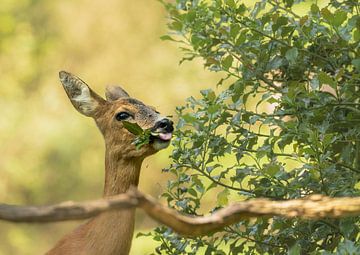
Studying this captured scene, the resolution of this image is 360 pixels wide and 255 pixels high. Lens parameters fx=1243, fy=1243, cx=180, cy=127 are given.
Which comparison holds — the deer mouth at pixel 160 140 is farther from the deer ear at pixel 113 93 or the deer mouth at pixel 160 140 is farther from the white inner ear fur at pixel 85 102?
the deer ear at pixel 113 93

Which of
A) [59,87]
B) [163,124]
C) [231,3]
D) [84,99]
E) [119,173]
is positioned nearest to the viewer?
[231,3]

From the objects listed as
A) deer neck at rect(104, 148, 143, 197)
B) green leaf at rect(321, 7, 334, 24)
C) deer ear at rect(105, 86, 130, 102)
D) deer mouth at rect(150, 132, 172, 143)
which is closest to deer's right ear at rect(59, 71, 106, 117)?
deer ear at rect(105, 86, 130, 102)

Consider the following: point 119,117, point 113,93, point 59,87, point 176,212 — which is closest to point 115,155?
point 119,117

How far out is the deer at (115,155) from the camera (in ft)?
13.8

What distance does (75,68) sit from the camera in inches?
530

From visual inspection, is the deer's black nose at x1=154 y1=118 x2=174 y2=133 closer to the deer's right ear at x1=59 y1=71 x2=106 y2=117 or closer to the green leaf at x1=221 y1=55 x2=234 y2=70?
the green leaf at x1=221 y1=55 x2=234 y2=70

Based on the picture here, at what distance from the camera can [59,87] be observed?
1371 cm

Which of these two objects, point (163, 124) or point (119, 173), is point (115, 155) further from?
point (163, 124)

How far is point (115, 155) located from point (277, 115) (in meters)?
0.66

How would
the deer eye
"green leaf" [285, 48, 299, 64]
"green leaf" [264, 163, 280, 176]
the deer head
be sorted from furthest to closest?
1. the deer eye
2. the deer head
3. "green leaf" [285, 48, 299, 64]
4. "green leaf" [264, 163, 280, 176]

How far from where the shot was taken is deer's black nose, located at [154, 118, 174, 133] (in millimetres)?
4254

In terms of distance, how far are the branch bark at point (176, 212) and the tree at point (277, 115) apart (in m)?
1.15

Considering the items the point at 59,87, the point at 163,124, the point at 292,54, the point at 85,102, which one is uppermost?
the point at 59,87

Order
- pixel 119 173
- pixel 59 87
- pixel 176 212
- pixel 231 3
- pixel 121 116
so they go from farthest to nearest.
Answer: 1. pixel 59 87
2. pixel 121 116
3. pixel 119 173
4. pixel 231 3
5. pixel 176 212
